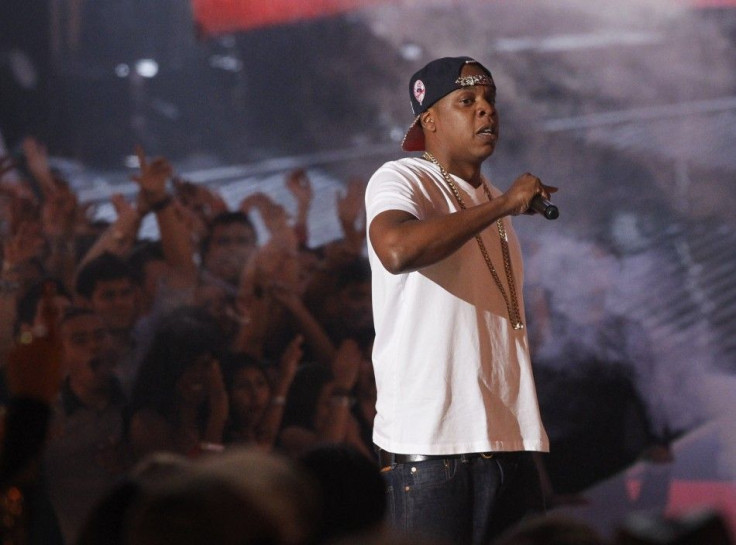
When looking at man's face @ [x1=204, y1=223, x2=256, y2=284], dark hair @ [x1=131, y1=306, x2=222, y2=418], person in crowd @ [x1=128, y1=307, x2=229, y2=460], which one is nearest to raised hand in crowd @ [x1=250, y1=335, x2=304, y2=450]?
person in crowd @ [x1=128, y1=307, x2=229, y2=460]

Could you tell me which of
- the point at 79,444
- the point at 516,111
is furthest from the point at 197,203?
the point at 516,111

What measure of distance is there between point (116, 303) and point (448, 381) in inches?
104

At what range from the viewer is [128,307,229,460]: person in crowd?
440 cm

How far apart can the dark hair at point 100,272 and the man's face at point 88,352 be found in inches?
5.0

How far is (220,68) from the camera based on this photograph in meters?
4.86

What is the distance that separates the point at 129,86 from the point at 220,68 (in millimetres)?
435

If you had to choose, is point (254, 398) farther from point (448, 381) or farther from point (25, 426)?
point (25, 426)

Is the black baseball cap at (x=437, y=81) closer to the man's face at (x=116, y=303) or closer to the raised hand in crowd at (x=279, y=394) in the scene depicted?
the raised hand in crowd at (x=279, y=394)

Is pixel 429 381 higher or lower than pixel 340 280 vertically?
lower

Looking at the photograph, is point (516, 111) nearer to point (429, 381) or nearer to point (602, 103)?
point (602, 103)

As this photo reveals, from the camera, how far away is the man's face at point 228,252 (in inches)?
183

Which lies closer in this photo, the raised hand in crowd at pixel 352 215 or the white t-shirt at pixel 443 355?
the white t-shirt at pixel 443 355

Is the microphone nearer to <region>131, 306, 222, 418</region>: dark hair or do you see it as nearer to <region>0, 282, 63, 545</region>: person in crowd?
<region>0, 282, 63, 545</region>: person in crowd

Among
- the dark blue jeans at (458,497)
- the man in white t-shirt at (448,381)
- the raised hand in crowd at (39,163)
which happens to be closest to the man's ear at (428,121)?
the man in white t-shirt at (448,381)
